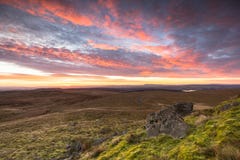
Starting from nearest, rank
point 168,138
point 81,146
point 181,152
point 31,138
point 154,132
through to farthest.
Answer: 1. point 181,152
2. point 168,138
3. point 154,132
4. point 81,146
5. point 31,138

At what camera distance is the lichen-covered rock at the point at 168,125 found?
8.45m

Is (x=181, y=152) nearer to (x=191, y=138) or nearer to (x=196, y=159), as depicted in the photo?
(x=196, y=159)

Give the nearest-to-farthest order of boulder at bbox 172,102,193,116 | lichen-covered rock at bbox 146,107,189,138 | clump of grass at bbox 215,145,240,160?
clump of grass at bbox 215,145,240,160
lichen-covered rock at bbox 146,107,189,138
boulder at bbox 172,102,193,116

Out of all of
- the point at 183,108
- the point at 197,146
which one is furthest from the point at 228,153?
the point at 183,108

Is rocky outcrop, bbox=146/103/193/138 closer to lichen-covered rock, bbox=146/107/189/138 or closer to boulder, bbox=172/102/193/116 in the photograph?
lichen-covered rock, bbox=146/107/189/138

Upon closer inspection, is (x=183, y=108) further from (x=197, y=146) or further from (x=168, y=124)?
(x=197, y=146)

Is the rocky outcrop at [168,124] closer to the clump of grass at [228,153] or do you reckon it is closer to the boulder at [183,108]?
the clump of grass at [228,153]

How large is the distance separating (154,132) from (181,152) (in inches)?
137

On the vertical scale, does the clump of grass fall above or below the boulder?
above

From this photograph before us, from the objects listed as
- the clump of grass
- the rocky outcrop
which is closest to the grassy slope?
the clump of grass

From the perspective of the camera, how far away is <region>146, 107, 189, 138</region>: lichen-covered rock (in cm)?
845

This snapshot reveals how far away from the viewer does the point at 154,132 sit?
9.57m

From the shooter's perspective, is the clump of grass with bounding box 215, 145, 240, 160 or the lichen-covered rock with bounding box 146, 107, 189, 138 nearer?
the clump of grass with bounding box 215, 145, 240, 160

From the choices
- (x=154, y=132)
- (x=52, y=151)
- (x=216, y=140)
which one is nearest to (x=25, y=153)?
(x=52, y=151)
